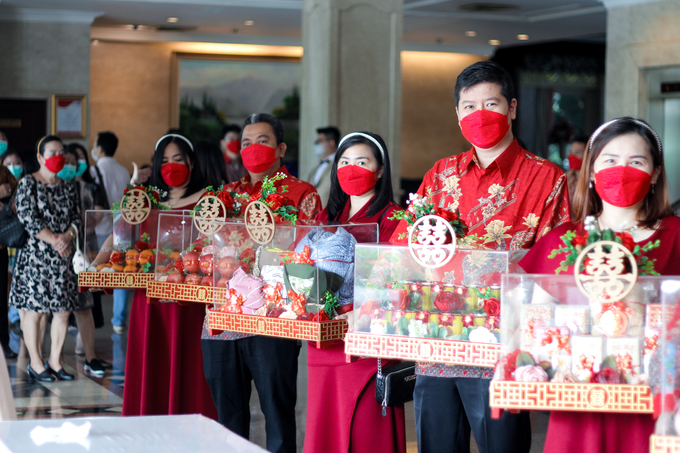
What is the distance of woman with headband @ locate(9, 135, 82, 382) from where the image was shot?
5477mm

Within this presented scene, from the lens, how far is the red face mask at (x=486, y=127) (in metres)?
2.54

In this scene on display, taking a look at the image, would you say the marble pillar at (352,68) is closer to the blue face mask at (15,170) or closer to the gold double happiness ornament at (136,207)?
the blue face mask at (15,170)

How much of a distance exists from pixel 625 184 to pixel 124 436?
5.06ft

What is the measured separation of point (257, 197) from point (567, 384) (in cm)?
160

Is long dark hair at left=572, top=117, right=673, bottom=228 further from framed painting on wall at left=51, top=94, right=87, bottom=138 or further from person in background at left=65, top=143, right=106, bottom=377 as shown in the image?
framed painting on wall at left=51, top=94, right=87, bottom=138

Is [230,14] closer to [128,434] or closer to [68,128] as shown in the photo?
[68,128]

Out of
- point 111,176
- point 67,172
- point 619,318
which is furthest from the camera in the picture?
point 111,176

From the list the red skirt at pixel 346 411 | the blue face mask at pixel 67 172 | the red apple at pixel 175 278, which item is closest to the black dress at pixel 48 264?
the blue face mask at pixel 67 172

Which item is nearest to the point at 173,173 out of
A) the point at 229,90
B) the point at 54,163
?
the point at 54,163

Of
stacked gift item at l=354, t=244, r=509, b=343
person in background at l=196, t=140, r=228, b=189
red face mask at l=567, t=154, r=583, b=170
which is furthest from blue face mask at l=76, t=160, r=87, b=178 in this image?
stacked gift item at l=354, t=244, r=509, b=343

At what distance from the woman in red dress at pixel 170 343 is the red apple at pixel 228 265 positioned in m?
0.85

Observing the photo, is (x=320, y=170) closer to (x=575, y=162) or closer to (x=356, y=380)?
(x=575, y=162)

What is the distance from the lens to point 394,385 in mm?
2822

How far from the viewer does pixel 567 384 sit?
198 cm
